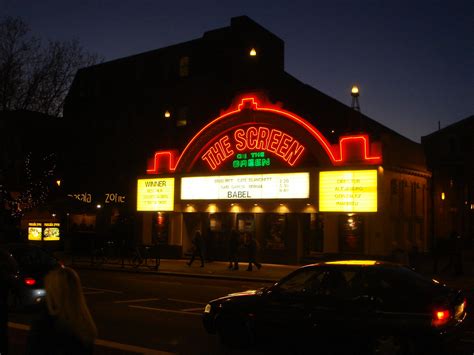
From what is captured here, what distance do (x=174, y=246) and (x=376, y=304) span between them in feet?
77.1

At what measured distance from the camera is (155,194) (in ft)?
103

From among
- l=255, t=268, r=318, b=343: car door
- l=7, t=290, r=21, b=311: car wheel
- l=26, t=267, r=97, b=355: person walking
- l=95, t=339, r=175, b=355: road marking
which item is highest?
l=26, t=267, r=97, b=355: person walking

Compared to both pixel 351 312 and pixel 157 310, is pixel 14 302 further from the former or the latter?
pixel 351 312

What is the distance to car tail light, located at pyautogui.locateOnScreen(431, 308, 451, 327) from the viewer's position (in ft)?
25.5

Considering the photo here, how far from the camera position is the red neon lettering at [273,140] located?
26781 millimetres

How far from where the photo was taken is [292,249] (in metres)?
27.4

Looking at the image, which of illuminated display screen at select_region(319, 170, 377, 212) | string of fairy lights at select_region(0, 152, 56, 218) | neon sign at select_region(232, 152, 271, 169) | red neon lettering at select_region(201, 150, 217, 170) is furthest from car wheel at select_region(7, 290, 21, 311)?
string of fairy lights at select_region(0, 152, 56, 218)

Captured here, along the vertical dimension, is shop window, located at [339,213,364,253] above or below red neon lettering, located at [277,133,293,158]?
below

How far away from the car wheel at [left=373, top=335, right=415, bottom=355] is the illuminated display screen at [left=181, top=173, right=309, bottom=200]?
17099mm

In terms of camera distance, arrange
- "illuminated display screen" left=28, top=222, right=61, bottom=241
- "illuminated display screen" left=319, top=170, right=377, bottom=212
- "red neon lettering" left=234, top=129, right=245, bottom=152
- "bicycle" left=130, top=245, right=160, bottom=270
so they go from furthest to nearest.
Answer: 1. "illuminated display screen" left=28, top=222, right=61, bottom=241
2. "red neon lettering" left=234, top=129, right=245, bottom=152
3. "bicycle" left=130, top=245, right=160, bottom=270
4. "illuminated display screen" left=319, top=170, right=377, bottom=212

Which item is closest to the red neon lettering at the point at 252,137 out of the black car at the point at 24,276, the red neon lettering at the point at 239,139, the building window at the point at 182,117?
the red neon lettering at the point at 239,139

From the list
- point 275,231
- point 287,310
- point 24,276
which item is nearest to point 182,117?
point 275,231

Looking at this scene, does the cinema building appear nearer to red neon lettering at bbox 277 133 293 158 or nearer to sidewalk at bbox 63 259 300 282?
red neon lettering at bbox 277 133 293 158

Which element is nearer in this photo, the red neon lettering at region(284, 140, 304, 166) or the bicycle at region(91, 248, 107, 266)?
the red neon lettering at region(284, 140, 304, 166)
